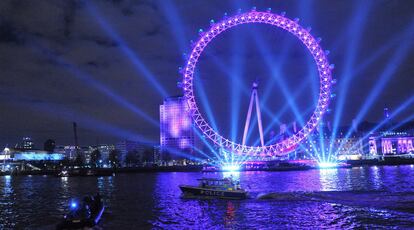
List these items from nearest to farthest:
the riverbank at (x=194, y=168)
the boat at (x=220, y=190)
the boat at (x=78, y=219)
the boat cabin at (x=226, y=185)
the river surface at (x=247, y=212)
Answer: the boat at (x=78, y=219), the river surface at (x=247, y=212), the boat at (x=220, y=190), the boat cabin at (x=226, y=185), the riverbank at (x=194, y=168)

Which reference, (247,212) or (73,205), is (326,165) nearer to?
(247,212)

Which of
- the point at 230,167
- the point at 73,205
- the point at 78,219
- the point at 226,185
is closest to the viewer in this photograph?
the point at 78,219

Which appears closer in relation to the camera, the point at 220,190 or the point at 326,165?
the point at 220,190

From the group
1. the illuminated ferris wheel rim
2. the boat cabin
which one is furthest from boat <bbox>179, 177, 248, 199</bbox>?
the illuminated ferris wheel rim

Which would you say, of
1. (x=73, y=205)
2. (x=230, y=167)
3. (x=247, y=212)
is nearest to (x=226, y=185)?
(x=247, y=212)

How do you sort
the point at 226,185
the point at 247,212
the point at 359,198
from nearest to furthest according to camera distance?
the point at 247,212 → the point at 359,198 → the point at 226,185

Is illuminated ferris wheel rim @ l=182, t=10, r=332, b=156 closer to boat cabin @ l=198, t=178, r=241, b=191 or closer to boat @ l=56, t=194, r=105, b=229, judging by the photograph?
boat cabin @ l=198, t=178, r=241, b=191

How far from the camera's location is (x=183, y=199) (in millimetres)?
47500

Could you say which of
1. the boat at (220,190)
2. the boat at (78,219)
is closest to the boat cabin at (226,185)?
Answer: the boat at (220,190)

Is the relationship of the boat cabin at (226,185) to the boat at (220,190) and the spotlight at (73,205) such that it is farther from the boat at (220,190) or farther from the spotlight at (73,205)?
the spotlight at (73,205)

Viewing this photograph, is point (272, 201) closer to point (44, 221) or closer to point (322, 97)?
point (44, 221)

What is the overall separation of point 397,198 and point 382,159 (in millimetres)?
144463

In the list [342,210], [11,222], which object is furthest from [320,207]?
[11,222]

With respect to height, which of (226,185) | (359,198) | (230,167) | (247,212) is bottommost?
(247,212)
